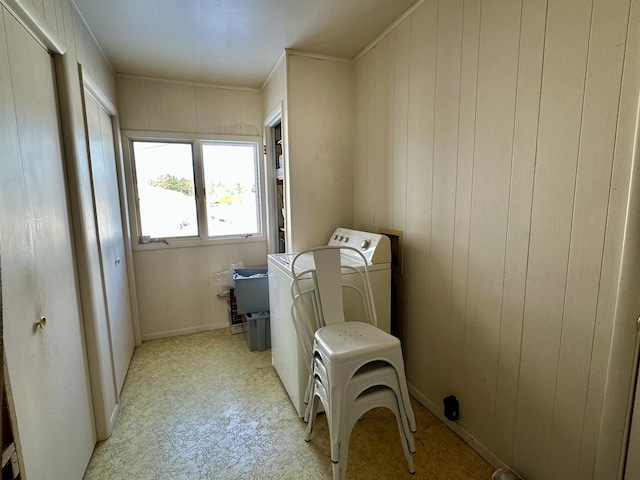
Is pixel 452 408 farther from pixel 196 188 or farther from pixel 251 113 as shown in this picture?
pixel 251 113

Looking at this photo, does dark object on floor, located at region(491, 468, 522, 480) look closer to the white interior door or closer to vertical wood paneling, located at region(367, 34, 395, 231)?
vertical wood paneling, located at region(367, 34, 395, 231)

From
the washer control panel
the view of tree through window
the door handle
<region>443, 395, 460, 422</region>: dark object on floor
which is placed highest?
the view of tree through window

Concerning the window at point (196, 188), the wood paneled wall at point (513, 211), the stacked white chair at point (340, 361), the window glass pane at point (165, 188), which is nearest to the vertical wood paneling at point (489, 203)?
the wood paneled wall at point (513, 211)

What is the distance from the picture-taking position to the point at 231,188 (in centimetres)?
315

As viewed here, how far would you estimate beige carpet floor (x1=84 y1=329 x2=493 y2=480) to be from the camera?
60.2 inches

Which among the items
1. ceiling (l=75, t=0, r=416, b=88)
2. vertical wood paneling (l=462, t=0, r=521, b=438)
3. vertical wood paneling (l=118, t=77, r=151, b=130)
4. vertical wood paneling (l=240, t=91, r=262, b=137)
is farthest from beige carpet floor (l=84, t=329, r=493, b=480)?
ceiling (l=75, t=0, r=416, b=88)

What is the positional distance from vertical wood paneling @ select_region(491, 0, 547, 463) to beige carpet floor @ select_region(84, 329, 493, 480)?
13.7 inches

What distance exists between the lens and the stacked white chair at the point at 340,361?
137cm

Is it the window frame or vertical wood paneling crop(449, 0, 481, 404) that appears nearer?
vertical wood paneling crop(449, 0, 481, 404)

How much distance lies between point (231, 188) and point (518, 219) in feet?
8.35

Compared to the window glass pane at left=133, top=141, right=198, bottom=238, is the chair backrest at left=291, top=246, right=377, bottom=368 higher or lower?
lower

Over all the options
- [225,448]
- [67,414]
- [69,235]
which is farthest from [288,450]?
[69,235]

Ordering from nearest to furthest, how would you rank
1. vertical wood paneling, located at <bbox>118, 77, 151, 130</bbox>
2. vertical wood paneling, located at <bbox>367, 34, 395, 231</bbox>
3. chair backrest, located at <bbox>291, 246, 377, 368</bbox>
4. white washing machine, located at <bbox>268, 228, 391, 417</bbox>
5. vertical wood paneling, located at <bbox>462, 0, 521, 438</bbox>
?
vertical wood paneling, located at <bbox>462, 0, 521, 438</bbox> < chair backrest, located at <bbox>291, 246, 377, 368</bbox> < white washing machine, located at <bbox>268, 228, 391, 417</bbox> < vertical wood paneling, located at <bbox>367, 34, 395, 231</bbox> < vertical wood paneling, located at <bbox>118, 77, 151, 130</bbox>

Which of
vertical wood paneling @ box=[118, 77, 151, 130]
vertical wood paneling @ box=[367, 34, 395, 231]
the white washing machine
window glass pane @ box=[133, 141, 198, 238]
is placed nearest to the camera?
the white washing machine
